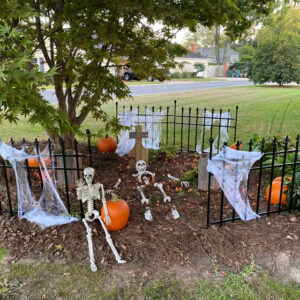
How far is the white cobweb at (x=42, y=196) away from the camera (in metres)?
3.65

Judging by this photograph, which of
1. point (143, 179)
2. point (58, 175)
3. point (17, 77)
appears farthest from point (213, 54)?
point (17, 77)

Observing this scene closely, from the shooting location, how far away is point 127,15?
423 centimetres

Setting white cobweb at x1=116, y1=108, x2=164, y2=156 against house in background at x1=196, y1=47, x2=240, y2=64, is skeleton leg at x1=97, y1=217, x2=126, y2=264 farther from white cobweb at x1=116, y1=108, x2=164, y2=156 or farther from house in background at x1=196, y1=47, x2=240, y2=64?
house in background at x1=196, y1=47, x2=240, y2=64

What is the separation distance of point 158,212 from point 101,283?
4.42ft

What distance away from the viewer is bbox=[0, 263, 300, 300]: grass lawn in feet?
9.07

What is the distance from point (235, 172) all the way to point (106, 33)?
2.41 metres

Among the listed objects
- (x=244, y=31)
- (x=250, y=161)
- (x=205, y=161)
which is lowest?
(x=205, y=161)

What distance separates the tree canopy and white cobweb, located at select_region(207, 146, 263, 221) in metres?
1.78

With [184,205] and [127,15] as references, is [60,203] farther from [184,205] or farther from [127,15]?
[127,15]

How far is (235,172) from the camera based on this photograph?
11.8ft

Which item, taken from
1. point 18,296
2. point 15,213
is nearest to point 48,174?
point 15,213

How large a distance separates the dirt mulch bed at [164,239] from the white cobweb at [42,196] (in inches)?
4.2

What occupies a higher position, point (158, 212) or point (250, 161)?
point (250, 161)

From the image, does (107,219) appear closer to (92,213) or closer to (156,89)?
(92,213)
